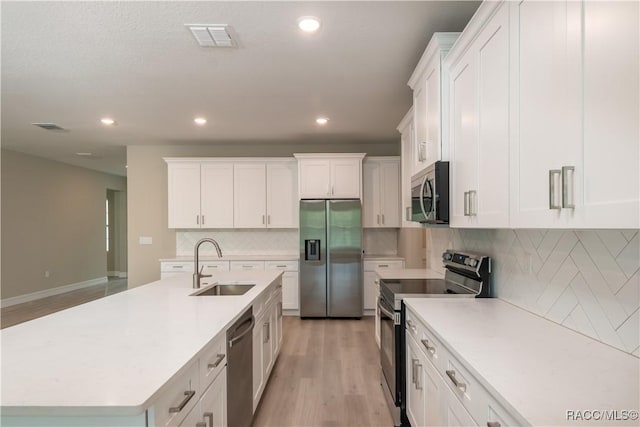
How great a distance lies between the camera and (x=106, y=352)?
4.37ft

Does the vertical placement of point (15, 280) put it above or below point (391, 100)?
below

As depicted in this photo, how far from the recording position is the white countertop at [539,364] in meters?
0.94

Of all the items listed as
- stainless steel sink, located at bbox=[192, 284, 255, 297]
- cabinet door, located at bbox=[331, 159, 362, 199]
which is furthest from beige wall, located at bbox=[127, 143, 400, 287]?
stainless steel sink, located at bbox=[192, 284, 255, 297]

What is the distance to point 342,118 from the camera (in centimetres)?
441

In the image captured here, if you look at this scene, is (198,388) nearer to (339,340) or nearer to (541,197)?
(541,197)

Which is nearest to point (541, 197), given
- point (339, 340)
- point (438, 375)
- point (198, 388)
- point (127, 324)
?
point (438, 375)

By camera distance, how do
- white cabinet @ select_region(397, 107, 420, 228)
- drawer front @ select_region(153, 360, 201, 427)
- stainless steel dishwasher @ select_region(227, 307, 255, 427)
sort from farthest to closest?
white cabinet @ select_region(397, 107, 420, 228) → stainless steel dishwasher @ select_region(227, 307, 255, 427) → drawer front @ select_region(153, 360, 201, 427)

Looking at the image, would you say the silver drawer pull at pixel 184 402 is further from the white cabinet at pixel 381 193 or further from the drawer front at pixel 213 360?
the white cabinet at pixel 381 193

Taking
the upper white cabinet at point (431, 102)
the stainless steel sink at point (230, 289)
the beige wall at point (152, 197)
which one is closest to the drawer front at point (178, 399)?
the stainless steel sink at point (230, 289)

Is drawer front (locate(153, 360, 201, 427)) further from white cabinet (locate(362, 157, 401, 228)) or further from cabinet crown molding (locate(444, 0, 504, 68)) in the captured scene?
white cabinet (locate(362, 157, 401, 228))

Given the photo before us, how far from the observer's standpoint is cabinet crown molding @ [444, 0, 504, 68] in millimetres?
1663

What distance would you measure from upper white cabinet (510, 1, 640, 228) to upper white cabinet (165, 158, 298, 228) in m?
4.29

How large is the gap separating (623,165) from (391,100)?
3014 millimetres

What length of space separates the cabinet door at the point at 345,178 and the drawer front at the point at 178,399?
13.3ft
